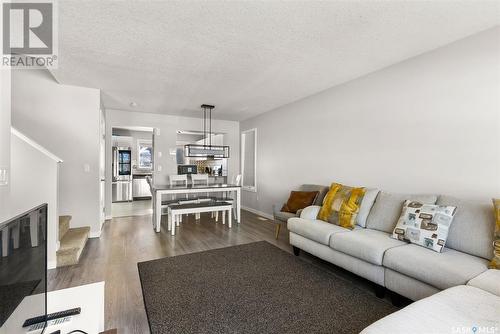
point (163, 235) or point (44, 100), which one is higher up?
point (44, 100)

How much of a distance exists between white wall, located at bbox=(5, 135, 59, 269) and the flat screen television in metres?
2.15

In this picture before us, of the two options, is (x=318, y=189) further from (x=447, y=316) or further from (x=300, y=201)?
(x=447, y=316)

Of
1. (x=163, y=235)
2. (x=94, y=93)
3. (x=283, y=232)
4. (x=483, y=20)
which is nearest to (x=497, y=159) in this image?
(x=483, y=20)

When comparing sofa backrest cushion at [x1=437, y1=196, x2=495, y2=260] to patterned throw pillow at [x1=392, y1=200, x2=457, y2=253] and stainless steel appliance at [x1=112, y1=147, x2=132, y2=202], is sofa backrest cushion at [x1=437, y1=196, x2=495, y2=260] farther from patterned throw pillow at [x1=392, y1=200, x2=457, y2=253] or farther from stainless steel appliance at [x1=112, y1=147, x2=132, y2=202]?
stainless steel appliance at [x1=112, y1=147, x2=132, y2=202]

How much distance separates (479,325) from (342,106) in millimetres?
3089

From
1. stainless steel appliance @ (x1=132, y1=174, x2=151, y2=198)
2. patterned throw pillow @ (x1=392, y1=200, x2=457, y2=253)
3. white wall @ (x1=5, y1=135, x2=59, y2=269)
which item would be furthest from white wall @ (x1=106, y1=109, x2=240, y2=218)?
patterned throw pillow @ (x1=392, y1=200, x2=457, y2=253)

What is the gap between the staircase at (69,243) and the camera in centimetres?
284

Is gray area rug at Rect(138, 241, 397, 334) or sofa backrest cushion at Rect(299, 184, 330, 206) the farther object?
sofa backrest cushion at Rect(299, 184, 330, 206)

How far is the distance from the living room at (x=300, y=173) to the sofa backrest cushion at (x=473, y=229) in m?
0.01

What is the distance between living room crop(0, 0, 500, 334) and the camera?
1510 millimetres

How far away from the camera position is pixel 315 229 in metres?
2.85

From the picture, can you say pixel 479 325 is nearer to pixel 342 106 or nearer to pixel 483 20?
pixel 483 20

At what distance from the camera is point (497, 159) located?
2.15 m

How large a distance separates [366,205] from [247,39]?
238cm
